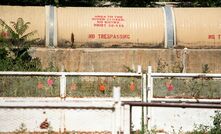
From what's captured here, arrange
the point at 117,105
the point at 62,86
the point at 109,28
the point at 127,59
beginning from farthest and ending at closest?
the point at 109,28 → the point at 127,59 → the point at 62,86 → the point at 117,105

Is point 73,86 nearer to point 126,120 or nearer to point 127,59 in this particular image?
point 126,120

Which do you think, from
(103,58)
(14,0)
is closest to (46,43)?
(103,58)

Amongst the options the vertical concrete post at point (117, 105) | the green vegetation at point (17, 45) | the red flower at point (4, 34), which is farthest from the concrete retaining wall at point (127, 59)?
the vertical concrete post at point (117, 105)

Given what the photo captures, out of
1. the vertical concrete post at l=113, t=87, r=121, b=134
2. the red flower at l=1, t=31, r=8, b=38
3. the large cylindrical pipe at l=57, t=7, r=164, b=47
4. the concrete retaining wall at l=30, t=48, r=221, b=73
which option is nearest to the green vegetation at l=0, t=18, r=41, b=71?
the red flower at l=1, t=31, r=8, b=38

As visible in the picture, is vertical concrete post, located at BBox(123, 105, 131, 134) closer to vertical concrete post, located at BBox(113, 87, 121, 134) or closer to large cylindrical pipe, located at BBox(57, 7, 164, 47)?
vertical concrete post, located at BBox(113, 87, 121, 134)

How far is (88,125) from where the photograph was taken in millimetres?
8930

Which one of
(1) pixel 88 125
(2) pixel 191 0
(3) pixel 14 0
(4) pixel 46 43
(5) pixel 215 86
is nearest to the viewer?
(1) pixel 88 125

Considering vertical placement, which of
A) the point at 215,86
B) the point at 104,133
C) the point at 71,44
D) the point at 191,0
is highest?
the point at 191,0

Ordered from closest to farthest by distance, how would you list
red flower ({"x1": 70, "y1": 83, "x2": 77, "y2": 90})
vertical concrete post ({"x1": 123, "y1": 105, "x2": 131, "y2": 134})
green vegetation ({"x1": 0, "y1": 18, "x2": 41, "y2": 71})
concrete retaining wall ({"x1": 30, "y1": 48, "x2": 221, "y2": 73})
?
vertical concrete post ({"x1": 123, "y1": 105, "x2": 131, "y2": 134}) < red flower ({"x1": 70, "y1": 83, "x2": 77, "y2": 90}) < green vegetation ({"x1": 0, "y1": 18, "x2": 41, "y2": 71}) < concrete retaining wall ({"x1": 30, "y1": 48, "x2": 221, "y2": 73})

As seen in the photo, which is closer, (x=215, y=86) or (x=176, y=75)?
(x=176, y=75)

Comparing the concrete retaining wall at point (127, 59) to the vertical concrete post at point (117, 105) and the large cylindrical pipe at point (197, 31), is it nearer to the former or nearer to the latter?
the large cylindrical pipe at point (197, 31)

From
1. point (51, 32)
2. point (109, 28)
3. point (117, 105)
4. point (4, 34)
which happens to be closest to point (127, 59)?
point (109, 28)

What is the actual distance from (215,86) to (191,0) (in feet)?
49.0

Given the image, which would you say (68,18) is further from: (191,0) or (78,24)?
(191,0)
